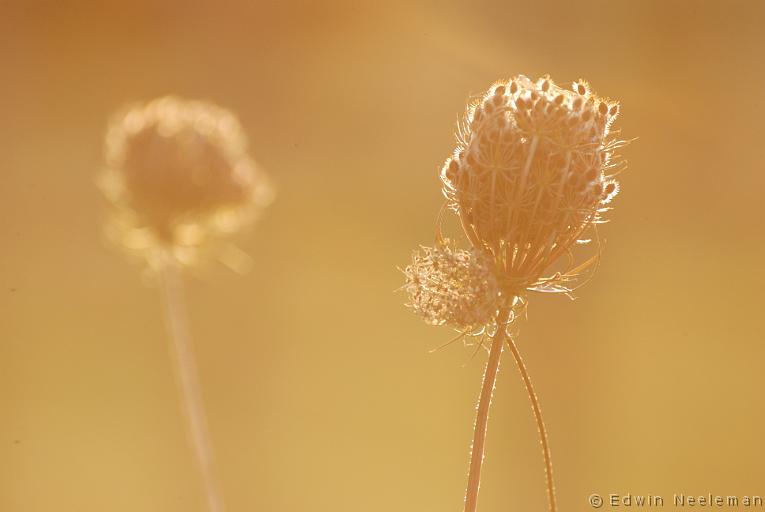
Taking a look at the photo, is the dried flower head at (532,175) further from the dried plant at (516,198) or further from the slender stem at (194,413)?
the slender stem at (194,413)

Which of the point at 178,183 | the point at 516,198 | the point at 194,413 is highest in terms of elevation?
the point at 178,183

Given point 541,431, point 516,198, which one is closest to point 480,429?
A: point 541,431

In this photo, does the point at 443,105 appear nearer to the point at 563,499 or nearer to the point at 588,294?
the point at 588,294

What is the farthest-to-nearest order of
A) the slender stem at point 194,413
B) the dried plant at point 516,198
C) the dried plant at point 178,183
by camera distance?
the dried plant at point 178,183
the slender stem at point 194,413
the dried plant at point 516,198

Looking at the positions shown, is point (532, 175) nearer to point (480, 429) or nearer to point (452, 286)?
point (452, 286)

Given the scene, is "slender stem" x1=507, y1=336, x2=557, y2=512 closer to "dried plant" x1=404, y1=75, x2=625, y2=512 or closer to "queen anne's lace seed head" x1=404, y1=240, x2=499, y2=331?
"dried plant" x1=404, y1=75, x2=625, y2=512

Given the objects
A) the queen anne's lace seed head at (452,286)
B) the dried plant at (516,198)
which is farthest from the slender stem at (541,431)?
the queen anne's lace seed head at (452,286)

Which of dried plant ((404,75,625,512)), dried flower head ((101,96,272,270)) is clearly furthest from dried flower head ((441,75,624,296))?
dried flower head ((101,96,272,270))
